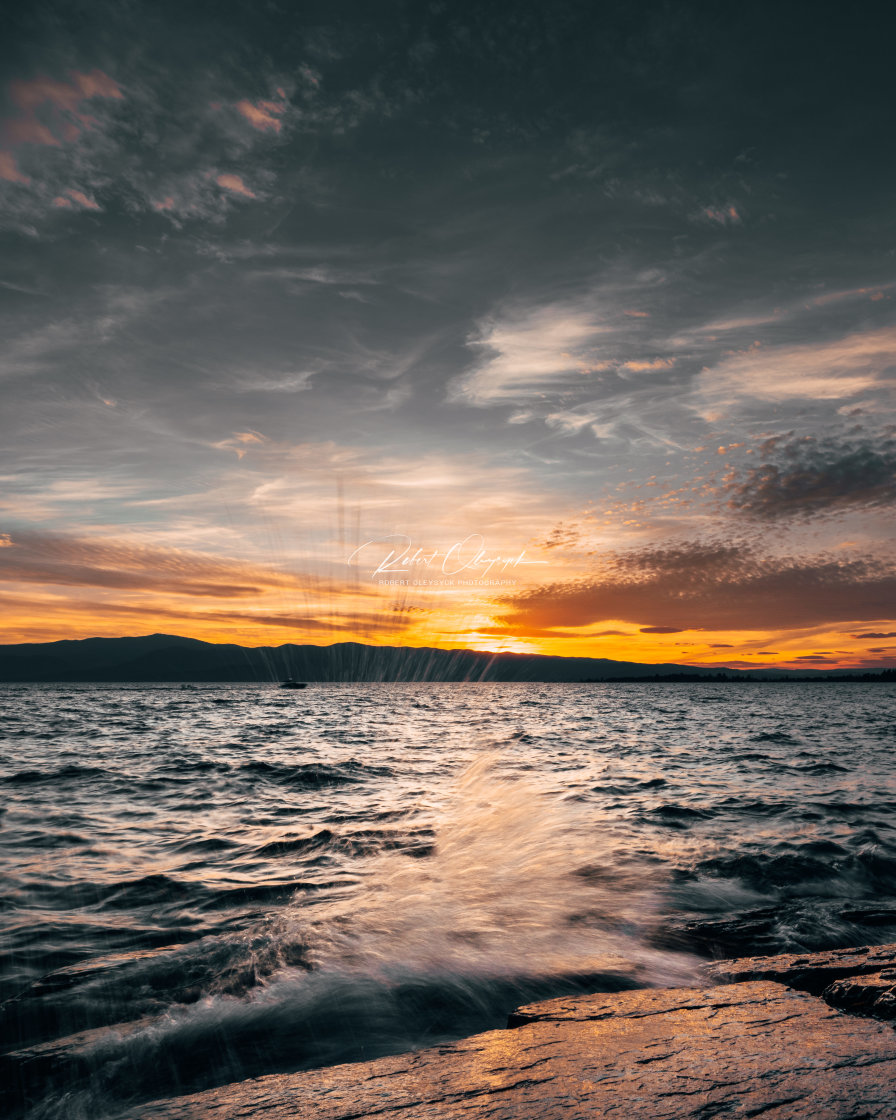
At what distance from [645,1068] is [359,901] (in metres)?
5.75

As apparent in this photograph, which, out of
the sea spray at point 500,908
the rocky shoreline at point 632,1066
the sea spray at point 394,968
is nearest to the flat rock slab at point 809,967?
the rocky shoreline at point 632,1066

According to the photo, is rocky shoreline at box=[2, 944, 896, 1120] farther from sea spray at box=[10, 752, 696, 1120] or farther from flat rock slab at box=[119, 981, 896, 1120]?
sea spray at box=[10, 752, 696, 1120]

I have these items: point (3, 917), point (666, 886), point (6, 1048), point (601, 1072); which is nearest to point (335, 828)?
point (3, 917)

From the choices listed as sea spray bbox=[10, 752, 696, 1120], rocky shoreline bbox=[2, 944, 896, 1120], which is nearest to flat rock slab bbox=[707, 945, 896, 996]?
rocky shoreline bbox=[2, 944, 896, 1120]

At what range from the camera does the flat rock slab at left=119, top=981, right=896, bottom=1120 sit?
119 inches

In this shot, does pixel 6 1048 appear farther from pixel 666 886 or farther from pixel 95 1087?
pixel 666 886

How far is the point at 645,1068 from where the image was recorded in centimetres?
355

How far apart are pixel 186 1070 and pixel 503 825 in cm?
946

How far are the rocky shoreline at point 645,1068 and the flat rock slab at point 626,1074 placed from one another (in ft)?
0.03

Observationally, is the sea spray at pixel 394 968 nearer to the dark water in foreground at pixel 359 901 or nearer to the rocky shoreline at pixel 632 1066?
the dark water in foreground at pixel 359 901

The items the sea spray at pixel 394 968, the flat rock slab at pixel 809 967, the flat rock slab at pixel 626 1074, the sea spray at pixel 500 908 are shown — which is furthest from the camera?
the sea spray at pixel 500 908

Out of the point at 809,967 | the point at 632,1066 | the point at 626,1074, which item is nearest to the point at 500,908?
the point at 809,967

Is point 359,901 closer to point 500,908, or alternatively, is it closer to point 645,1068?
point 500,908

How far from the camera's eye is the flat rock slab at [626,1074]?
3035 millimetres
